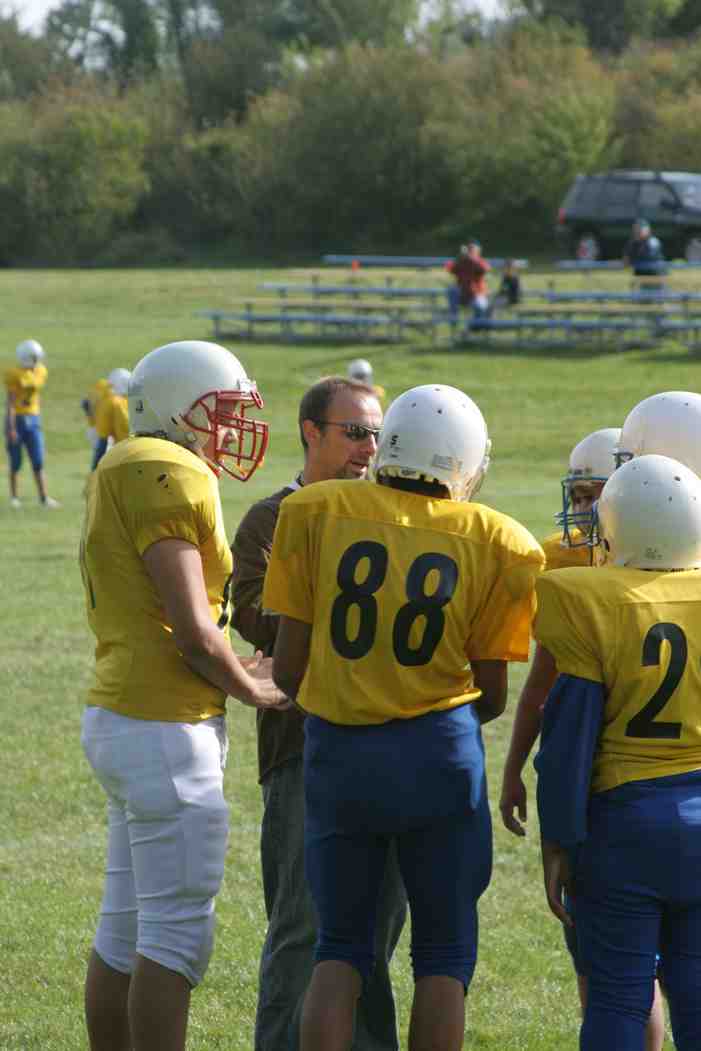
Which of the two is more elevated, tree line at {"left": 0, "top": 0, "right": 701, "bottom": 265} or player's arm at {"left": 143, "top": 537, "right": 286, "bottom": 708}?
tree line at {"left": 0, "top": 0, "right": 701, "bottom": 265}

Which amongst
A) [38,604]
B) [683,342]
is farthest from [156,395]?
[683,342]

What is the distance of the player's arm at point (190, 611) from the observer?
364 centimetres

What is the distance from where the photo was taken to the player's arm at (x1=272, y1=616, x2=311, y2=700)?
366 centimetres

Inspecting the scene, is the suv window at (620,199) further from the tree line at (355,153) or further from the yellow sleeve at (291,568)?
the yellow sleeve at (291,568)

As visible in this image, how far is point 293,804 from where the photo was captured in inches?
159

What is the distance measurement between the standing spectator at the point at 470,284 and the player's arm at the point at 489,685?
81.0 feet

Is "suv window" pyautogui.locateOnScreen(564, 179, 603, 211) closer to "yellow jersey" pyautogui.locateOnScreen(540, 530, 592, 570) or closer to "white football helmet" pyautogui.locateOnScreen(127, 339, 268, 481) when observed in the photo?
"yellow jersey" pyautogui.locateOnScreen(540, 530, 592, 570)

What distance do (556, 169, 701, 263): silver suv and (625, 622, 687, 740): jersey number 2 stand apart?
32.8 m

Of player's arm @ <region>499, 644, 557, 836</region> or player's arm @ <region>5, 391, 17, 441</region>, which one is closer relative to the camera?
player's arm @ <region>499, 644, 557, 836</region>

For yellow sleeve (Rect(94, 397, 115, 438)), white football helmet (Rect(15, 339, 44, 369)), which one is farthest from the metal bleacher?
yellow sleeve (Rect(94, 397, 115, 438))

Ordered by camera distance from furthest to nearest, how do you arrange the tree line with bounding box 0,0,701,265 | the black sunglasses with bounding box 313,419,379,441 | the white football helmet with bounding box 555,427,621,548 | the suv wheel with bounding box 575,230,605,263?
the tree line with bounding box 0,0,701,265, the suv wheel with bounding box 575,230,605,263, the white football helmet with bounding box 555,427,621,548, the black sunglasses with bounding box 313,419,379,441

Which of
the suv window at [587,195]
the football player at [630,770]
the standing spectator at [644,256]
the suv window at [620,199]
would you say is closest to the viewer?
the football player at [630,770]

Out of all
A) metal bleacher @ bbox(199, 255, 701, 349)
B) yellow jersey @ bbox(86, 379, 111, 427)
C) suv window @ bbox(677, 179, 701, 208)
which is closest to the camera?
yellow jersey @ bbox(86, 379, 111, 427)

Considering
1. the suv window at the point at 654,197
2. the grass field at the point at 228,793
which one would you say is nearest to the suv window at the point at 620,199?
the suv window at the point at 654,197
